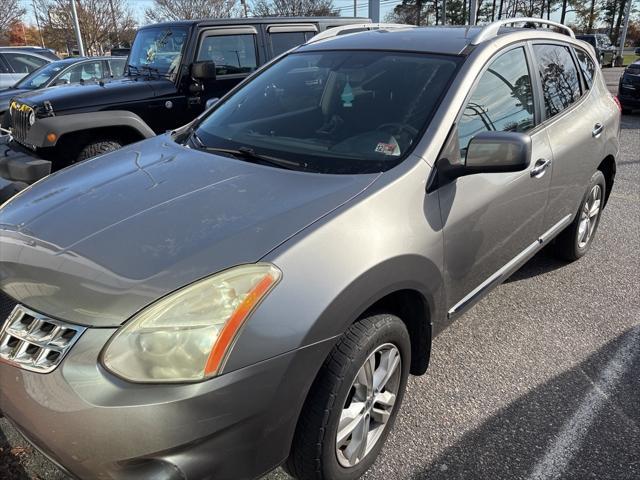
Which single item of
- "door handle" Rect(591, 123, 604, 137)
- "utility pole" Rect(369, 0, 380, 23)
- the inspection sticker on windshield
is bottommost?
"door handle" Rect(591, 123, 604, 137)

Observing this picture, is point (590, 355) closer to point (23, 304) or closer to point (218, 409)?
point (218, 409)

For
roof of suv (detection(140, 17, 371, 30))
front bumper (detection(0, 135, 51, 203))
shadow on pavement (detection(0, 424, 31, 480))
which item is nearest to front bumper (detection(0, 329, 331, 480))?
shadow on pavement (detection(0, 424, 31, 480))

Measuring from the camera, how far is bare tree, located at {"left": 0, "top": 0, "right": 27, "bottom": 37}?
30.1m

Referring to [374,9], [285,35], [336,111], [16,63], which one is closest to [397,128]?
[336,111]

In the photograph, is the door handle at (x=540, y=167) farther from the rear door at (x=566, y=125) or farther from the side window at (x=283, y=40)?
the side window at (x=283, y=40)

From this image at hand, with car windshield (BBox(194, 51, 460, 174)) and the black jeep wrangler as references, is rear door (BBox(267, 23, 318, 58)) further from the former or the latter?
car windshield (BBox(194, 51, 460, 174))

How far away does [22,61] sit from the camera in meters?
12.1

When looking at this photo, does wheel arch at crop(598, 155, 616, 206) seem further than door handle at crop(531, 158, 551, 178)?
Yes

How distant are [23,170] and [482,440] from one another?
4344mm

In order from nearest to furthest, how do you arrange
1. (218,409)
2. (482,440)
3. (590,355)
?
(218,409), (482,440), (590,355)

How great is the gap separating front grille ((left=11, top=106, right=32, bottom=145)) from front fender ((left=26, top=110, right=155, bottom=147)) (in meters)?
0.17

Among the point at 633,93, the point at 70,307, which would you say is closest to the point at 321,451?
the point at 70,307

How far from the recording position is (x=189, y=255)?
1.67 meters

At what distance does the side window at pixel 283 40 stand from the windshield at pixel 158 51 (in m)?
1.10
